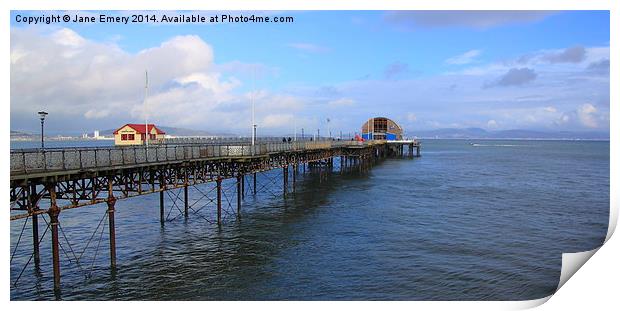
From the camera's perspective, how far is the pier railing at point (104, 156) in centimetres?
2044

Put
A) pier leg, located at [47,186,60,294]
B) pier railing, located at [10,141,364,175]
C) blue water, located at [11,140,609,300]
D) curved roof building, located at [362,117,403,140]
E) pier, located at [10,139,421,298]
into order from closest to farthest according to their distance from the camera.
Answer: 1. pier railing, located at [10,141,364,175]
2. pier, located at [10,139,421,298]
3. pier leg, located at [47,186,60,294]
4. blue water, located at [11,140,609,300]
5. curved roof building, located at [362,117,403,140]

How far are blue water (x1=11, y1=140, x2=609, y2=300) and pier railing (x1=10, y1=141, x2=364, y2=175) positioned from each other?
5.51 metres

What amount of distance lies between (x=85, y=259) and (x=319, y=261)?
1318cm

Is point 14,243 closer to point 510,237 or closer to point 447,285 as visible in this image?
point 447,285

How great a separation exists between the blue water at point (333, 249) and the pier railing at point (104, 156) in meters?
5.51

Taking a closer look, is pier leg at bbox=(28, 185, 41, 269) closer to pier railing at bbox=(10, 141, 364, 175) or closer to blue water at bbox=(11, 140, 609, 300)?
blue water at bbox=(11, 140, 609, 300)

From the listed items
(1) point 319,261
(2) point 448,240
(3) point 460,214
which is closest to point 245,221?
(1) point 319,261

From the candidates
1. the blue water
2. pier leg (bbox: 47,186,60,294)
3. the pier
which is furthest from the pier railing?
the blue water

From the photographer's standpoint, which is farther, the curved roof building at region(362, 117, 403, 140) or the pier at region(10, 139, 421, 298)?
the curved roof building at region(362, 117, 403, 140)

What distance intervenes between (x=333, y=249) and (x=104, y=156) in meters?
14.2

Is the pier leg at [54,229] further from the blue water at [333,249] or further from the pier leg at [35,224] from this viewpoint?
the blue water at [333,249]

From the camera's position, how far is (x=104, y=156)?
81.7 feet

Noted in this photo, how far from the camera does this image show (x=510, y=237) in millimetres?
33719

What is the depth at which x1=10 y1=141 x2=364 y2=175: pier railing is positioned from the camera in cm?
2044
